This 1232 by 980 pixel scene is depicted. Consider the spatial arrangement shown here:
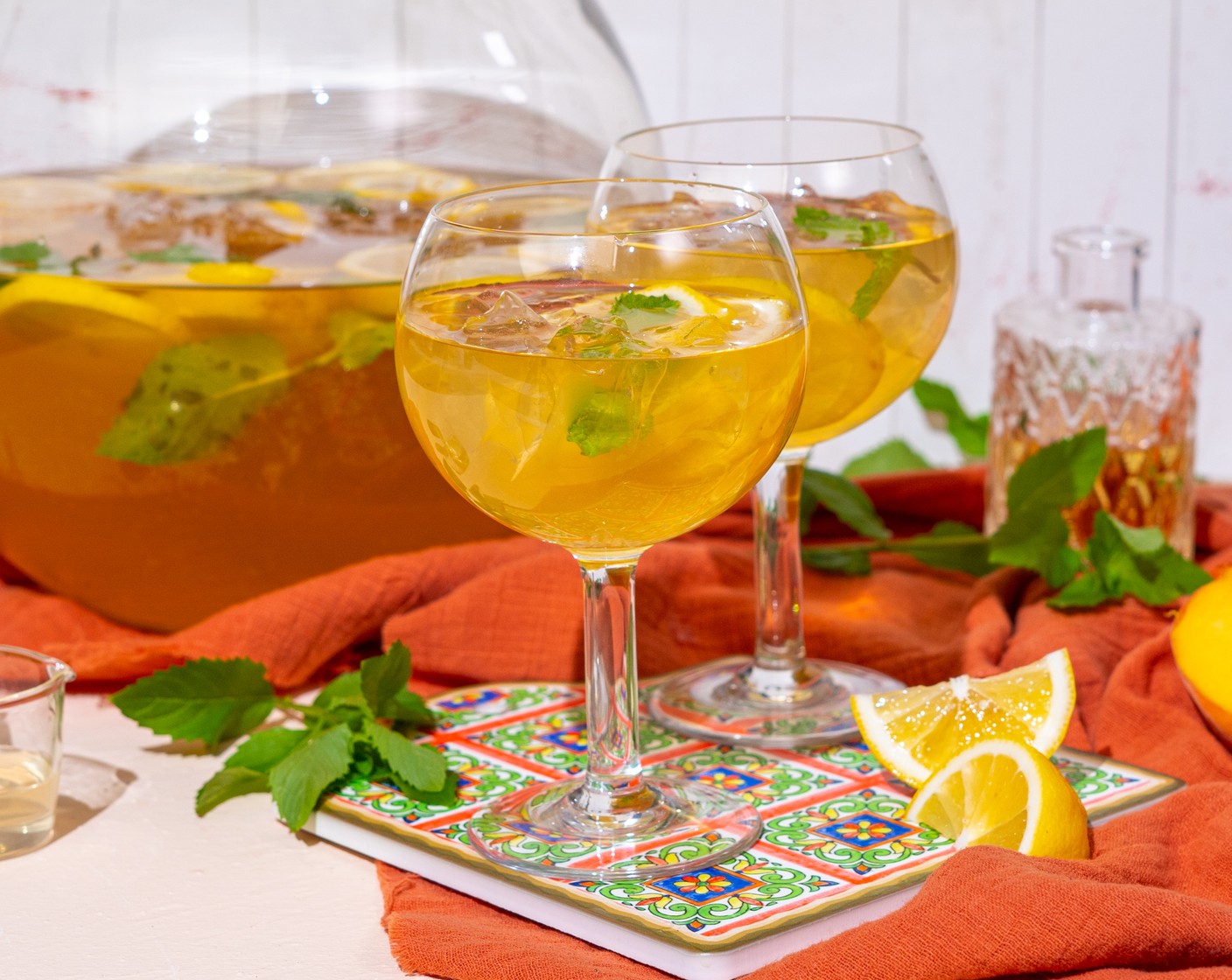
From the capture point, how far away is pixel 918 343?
111 cm

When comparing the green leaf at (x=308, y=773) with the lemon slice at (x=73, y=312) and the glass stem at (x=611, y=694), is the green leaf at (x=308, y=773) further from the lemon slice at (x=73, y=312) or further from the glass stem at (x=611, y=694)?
the lemon slice at (x=73, y=312)

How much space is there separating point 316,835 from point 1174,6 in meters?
1.49

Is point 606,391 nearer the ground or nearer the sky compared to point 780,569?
nearer the sky

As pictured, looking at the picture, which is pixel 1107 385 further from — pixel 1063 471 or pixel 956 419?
pixel 956 419

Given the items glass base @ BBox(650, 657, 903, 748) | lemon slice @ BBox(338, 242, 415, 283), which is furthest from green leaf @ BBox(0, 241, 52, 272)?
glass base @ BBox(650, 657, 903, 748)

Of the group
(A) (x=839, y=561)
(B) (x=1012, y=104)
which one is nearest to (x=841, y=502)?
(A) (x=839, y=561)

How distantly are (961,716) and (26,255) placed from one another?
78cm

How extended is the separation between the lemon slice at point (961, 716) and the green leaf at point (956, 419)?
0.77m

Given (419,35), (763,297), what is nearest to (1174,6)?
(419,35)

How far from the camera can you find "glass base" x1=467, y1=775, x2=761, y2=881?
911mm

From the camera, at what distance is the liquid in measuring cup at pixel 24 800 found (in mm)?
1007

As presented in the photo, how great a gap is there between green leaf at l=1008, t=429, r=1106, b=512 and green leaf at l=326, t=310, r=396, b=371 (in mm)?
505

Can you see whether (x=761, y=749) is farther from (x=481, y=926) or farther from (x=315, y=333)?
(x=315, y=333)

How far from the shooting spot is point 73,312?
4.14ft
